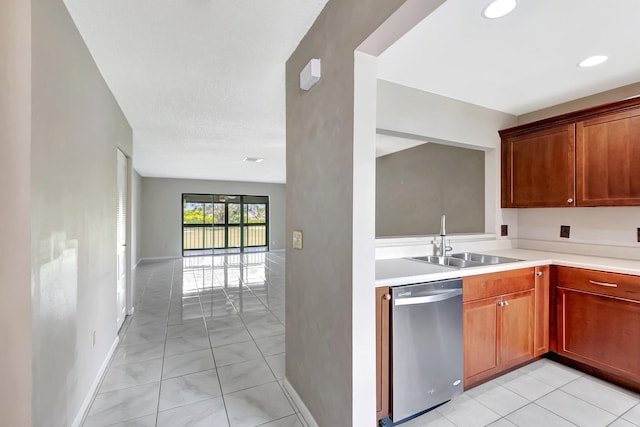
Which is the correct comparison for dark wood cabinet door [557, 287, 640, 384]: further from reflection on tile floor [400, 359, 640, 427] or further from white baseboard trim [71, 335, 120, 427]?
white baseboard trim [71, 335, 120, 427]

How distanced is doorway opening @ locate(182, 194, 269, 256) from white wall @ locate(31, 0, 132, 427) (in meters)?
6.76

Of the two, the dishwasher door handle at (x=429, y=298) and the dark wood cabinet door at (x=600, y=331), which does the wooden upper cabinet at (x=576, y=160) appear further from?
the dishwasher door handle at (x=429, y=298)

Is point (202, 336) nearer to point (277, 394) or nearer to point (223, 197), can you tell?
point (277, 394)

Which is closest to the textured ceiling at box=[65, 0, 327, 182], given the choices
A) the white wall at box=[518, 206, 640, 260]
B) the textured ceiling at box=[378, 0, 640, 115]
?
the textured ceiling at box=[378, 0, 640, 115]

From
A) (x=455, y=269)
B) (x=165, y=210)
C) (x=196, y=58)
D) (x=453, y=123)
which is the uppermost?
(x=196, y=58)

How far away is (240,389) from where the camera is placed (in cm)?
212

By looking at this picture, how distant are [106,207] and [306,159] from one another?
1.88 metres

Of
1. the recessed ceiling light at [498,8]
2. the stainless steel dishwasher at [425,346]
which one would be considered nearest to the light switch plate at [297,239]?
the stainless steel dishwasher at [425,346]

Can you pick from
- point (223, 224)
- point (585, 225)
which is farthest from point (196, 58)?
point (223, 224)

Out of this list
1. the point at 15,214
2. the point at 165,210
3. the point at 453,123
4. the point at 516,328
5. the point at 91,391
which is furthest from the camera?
the point at 165,210

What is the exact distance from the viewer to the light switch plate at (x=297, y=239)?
1.89 metres

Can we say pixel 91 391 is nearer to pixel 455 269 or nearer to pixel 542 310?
pixel 455 269

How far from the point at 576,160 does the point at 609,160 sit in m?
0.21

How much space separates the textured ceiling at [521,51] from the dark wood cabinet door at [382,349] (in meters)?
1.62
